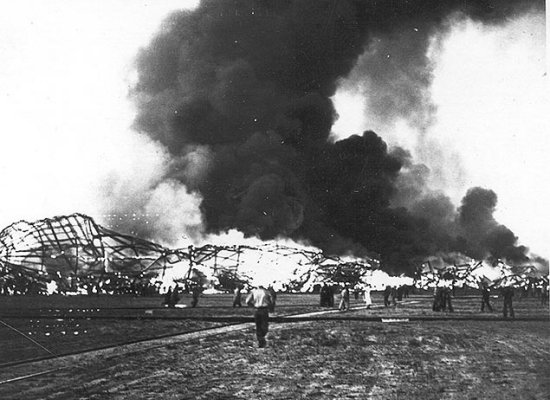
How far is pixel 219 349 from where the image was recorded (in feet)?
27.9

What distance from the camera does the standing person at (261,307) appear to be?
8.66 m

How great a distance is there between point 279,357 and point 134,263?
114 inches

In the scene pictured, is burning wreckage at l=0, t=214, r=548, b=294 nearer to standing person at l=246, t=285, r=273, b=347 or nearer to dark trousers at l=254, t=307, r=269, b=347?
standing person at l=246, t=285, r=273, b=347

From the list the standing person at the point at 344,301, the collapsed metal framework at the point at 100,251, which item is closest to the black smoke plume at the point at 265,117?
the collapsed metal framework at the point at 100,251

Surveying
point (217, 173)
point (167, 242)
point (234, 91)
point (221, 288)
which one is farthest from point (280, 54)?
point (221, 288)

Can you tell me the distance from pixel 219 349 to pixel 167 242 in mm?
1852

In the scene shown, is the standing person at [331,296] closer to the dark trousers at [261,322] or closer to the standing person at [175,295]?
the standing person at [175,295]

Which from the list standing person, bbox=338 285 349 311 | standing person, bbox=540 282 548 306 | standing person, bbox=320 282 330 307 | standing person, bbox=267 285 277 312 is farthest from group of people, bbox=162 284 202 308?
standing person, bbox=540 282 548 306

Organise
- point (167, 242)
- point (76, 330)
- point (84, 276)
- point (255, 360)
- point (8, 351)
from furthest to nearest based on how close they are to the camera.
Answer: point (76, 330) → point (84, 276) → point (167, 242) → point (8, 351) → point (255, 360)

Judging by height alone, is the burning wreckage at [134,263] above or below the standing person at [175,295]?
above

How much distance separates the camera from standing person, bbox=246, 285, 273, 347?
8656mm

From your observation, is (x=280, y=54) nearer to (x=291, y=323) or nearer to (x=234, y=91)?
(x=234, y=91)

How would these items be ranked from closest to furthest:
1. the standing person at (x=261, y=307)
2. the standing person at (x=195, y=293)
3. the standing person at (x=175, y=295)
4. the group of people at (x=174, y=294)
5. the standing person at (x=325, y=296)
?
the standing person at (x=261, y=307), the group of people at (x=174, y=294), the standing person at (x=175, y=295), the standing person at (x=195, y=293), the standing person at (x=325, y=296)

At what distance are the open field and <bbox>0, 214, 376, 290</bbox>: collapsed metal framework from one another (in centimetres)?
63
